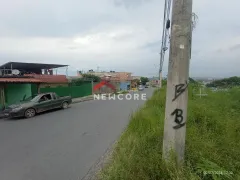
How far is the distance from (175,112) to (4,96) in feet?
Result: 49.8

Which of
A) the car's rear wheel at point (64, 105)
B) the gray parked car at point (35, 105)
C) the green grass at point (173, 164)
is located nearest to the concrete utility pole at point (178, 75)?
the green grass at point (173, 164)

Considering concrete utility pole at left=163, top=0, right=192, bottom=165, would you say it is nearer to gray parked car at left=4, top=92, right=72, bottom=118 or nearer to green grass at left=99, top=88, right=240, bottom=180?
green grass at left=99, top=88, right=240, bottom=180

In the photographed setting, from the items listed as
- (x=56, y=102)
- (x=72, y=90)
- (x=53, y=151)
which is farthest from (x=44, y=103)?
(x=72, y=90)

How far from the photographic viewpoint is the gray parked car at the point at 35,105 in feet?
37.4

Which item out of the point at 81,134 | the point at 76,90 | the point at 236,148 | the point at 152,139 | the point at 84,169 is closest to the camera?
the point at 236,148

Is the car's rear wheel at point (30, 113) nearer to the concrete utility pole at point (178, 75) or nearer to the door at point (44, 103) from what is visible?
the door at point (44, 103)

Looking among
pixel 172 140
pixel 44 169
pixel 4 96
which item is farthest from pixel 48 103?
pixel 172 140

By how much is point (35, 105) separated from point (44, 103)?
2.64 ft

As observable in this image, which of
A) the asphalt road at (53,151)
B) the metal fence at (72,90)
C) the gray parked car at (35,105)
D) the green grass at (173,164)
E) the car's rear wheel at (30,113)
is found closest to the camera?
the green grass at (173,164)

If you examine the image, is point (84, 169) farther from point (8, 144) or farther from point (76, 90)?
point (76, 90)

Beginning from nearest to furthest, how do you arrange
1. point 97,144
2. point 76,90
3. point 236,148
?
point 236,148 → point 97,144 → point 76,90

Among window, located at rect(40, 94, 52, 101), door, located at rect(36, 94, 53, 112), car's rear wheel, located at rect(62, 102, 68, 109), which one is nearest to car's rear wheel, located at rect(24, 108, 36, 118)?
door, located at rect(36, 94, 53, 112)

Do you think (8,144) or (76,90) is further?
(76,90)

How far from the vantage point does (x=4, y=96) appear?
47.1 feet
